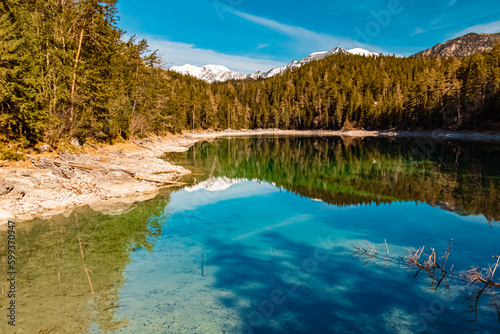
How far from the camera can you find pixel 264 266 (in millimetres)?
11602

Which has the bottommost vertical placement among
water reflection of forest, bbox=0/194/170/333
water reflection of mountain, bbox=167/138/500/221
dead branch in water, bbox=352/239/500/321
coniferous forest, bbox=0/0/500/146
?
water reflection of forest, bbox=0/194/170/333

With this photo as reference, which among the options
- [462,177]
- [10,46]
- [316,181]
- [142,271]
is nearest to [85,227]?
[142,271]

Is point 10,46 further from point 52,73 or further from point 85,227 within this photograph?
point 85,227

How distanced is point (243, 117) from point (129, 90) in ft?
353

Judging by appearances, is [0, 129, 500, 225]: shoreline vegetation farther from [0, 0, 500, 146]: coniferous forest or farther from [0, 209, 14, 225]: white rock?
[0, 0, 500, 146]: coniferous forest

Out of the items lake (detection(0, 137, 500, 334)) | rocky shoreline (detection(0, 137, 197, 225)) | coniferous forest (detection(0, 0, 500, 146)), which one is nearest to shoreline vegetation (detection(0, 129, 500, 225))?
rocky shoreline (detection(0, 137, 197, 225))

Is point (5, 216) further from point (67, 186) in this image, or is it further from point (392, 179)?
point (392, 179)

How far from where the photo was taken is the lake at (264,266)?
8172mm

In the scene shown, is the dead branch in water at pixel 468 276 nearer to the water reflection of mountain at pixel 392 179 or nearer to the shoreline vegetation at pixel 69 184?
the water reflection of mountain at pixel 392 179

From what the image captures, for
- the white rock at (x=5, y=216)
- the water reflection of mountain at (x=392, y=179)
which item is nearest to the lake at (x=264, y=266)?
the water reflection of mountain at (x=392, y=179)

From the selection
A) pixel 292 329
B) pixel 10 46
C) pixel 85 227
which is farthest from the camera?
pixel 10 46

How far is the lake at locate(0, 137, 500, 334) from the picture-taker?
8172 mm

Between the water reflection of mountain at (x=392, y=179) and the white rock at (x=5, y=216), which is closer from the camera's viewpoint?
the white rock at (x=5, y=216)

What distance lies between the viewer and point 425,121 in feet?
294
